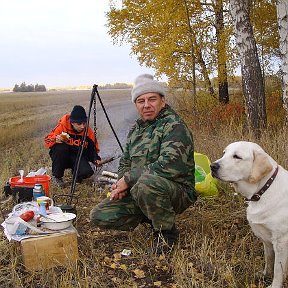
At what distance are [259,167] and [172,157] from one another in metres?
0.84

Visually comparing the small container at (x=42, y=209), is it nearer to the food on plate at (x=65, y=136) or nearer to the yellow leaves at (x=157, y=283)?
the yellow leaves at (x=157, y=283)

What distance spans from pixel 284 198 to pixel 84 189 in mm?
3684

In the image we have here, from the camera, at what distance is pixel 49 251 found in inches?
147

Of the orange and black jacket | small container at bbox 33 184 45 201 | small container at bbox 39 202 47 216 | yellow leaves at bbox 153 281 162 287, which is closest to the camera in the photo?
yellow leaves at bbox 153 281 162 287

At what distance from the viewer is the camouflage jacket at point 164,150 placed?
3780 mm

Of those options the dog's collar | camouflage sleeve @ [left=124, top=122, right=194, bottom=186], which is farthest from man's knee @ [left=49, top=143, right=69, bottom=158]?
the dog's collar

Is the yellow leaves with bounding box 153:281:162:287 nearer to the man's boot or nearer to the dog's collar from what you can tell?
the man's boot

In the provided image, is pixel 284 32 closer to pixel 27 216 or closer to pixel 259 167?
pixel 259 167

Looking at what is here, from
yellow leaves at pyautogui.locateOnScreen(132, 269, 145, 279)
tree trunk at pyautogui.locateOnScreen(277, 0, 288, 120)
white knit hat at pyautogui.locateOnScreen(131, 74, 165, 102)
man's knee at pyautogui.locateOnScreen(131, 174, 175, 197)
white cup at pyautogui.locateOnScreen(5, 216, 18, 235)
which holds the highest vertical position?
tree trunk at pyautogui.locateOnScreen(277, 0, 288, 120)

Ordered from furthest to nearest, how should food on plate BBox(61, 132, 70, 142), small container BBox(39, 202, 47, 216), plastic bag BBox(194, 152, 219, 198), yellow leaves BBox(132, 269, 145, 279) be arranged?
food on plate BBox(61, 132, 70, 142), plastic bag BBox(194, 152, 219, 198), small container BBox(39, 202, 47, 216), yellow leaves BBox(132, 269, 145, 279)

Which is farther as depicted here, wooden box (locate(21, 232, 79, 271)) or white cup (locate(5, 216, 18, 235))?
white cup (locate(5, 216, 18, 235))

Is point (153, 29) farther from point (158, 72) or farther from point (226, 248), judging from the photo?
point (226, 248)

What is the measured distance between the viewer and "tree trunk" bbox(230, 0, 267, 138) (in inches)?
309

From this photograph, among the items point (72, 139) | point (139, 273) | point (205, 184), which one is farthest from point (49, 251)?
point (72, 139)
